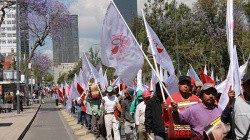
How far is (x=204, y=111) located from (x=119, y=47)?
417cm

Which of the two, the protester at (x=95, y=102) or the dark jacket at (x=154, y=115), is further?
the protester at (x=95, y=102)

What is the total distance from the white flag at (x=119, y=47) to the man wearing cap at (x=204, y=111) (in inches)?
142

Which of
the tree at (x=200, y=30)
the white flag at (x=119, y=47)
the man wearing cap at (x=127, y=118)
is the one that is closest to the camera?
the white flag at (x=119, y=47)

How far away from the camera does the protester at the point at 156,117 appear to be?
7973 millimetres

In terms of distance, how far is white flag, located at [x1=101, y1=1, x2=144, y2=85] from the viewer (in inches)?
370

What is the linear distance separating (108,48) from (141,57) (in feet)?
2.66

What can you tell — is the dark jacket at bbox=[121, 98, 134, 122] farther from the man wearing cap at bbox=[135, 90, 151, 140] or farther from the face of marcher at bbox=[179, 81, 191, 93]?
the face of marcher at bbox=[179, 81, 191, 93]

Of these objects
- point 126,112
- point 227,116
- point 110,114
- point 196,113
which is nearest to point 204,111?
point 196,113

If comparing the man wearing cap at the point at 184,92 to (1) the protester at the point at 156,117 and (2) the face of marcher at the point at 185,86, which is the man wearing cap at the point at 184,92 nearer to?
(2) the face of marcher at the point at 185,86

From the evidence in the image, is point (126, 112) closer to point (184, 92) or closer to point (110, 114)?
point (110, 114)

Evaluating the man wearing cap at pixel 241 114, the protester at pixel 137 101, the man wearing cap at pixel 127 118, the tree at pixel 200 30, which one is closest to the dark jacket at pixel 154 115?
the protester at pixel 137 101

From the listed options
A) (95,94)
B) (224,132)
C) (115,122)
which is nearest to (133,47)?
(115,122)

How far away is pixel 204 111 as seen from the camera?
18.7 feet

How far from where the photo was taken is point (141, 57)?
9375 mm
